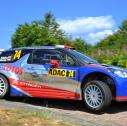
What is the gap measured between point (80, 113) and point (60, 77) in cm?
110

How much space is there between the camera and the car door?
1123 centimetres

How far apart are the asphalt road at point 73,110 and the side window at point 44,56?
1122 mm

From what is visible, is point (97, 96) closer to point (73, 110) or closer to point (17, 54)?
point (73, 110)

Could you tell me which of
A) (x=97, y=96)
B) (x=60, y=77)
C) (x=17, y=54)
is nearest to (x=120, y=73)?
(x=97, y=96)

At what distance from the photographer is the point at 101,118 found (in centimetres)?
1026

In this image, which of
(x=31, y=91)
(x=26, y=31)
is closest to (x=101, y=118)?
(x=31, y=91)

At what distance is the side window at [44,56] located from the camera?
11.8m

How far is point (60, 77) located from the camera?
1141 cm

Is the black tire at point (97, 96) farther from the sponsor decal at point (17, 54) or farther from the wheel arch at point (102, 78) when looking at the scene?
the sponsor decal at point (17, 54)

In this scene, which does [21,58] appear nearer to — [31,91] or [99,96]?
[31,91]

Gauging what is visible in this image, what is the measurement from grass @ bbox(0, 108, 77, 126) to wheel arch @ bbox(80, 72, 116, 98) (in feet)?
6.97

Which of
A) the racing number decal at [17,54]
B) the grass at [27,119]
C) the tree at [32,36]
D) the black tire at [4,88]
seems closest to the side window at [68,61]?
the racing number decal at [17,54]

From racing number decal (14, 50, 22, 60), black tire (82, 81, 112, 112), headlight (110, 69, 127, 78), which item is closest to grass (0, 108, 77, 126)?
black tire (82, 81, 112, 112)

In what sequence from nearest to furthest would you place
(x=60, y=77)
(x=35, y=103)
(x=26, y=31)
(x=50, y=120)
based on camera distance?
(x=50, y=120), (x=60, y=77), (x=35, y=103), (x=26, y=31)
